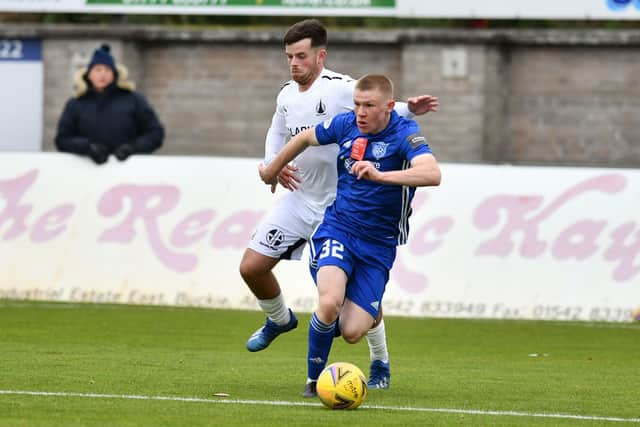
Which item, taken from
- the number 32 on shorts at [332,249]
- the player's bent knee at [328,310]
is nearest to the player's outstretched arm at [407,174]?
the number 32 on shorts at [332,249]

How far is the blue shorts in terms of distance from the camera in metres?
8.98

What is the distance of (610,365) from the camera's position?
1136 centimetres

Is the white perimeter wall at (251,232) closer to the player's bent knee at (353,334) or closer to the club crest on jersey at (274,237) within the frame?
the club crest on jersey at (274,237)

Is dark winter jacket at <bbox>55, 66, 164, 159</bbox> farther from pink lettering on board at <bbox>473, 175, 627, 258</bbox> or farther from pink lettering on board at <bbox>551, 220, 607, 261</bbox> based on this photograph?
pink lettering on board at <bbox>551, 220, 607, 261</bbox>

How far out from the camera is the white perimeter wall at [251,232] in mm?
15219

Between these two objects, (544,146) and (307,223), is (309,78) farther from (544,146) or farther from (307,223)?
(544,146)

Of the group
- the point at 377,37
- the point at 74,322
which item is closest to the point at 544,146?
the point at 377,37

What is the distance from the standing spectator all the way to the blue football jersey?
771 centimetres

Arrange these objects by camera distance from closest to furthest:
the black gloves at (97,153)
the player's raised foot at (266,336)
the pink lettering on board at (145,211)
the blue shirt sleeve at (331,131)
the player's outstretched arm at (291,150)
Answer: the blue shirt sleeve at (331,131)
the player's outstretched arm at (291,150)
the player's raised foot at (266,336)
the pink lettering on board at (145,211)
the black gloves at (97,153)

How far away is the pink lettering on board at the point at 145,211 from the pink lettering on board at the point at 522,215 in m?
3.19

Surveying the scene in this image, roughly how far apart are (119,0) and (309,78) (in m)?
13.2

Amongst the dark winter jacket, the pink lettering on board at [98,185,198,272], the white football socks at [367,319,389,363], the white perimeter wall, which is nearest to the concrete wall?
the dark winter jacket

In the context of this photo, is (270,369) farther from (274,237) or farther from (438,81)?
(438,81)

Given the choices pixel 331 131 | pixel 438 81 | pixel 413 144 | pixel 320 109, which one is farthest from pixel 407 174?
pixel 438 81
